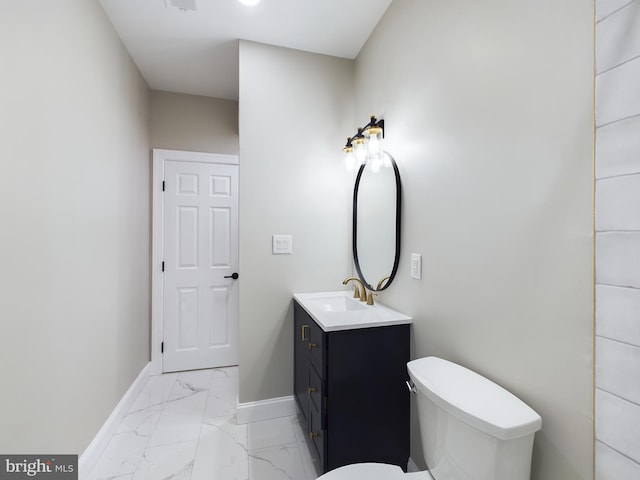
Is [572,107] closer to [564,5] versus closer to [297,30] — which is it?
[564,5]

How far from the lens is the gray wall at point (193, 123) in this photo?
2779mm

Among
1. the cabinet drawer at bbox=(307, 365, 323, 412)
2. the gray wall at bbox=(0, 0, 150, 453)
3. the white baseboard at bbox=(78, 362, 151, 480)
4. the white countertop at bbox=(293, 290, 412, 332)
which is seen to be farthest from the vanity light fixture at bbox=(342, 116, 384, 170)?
the white baseboard at bbox=(78, 362, 151, 480)

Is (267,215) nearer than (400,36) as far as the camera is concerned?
No

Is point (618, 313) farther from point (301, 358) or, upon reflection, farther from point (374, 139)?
point (301, 358)

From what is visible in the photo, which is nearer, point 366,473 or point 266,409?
point 366,473

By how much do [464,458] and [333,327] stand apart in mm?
685

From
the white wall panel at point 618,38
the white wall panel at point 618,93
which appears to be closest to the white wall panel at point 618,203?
the white wall panel at point 618,93

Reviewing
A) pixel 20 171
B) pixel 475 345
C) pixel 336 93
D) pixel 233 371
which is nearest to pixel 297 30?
pixel 336 93

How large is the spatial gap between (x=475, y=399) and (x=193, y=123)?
3.04 metres

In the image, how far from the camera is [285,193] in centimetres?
211

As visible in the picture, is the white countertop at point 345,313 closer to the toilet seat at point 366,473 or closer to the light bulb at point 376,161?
the toilet seat at point 366,473

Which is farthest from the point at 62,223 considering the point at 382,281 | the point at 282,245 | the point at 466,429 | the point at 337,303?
the point at 466,429

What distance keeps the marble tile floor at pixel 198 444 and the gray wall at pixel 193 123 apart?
86.6 inches

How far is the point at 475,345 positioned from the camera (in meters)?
1.13
